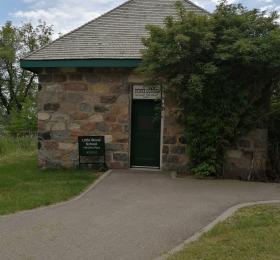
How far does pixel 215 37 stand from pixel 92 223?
553cm

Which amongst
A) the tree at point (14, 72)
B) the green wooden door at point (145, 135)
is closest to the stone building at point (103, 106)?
the green wooden door at point (145, 135)

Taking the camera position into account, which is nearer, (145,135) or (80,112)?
(80,112)

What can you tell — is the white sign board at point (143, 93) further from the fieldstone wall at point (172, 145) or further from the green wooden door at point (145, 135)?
the fieldstone wall at point (172, 145)

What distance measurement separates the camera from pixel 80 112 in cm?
1268

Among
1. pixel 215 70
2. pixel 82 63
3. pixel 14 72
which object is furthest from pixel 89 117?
pixel 14 72

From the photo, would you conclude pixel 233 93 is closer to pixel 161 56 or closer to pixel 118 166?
pixel 161 56

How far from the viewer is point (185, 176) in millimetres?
11523

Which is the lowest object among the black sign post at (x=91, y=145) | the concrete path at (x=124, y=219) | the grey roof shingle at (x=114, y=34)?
the concrete path at (x=124, y=219)

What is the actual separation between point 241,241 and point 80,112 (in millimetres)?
7410

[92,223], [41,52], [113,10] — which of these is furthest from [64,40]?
[92,223]

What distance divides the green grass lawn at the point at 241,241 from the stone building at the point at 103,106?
5.26 m

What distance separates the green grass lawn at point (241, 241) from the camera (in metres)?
5.60

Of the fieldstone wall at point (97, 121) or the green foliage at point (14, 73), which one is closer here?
the fieldstone wall at point (97, 121)

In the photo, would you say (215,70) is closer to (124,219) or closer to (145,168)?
(145,168)
